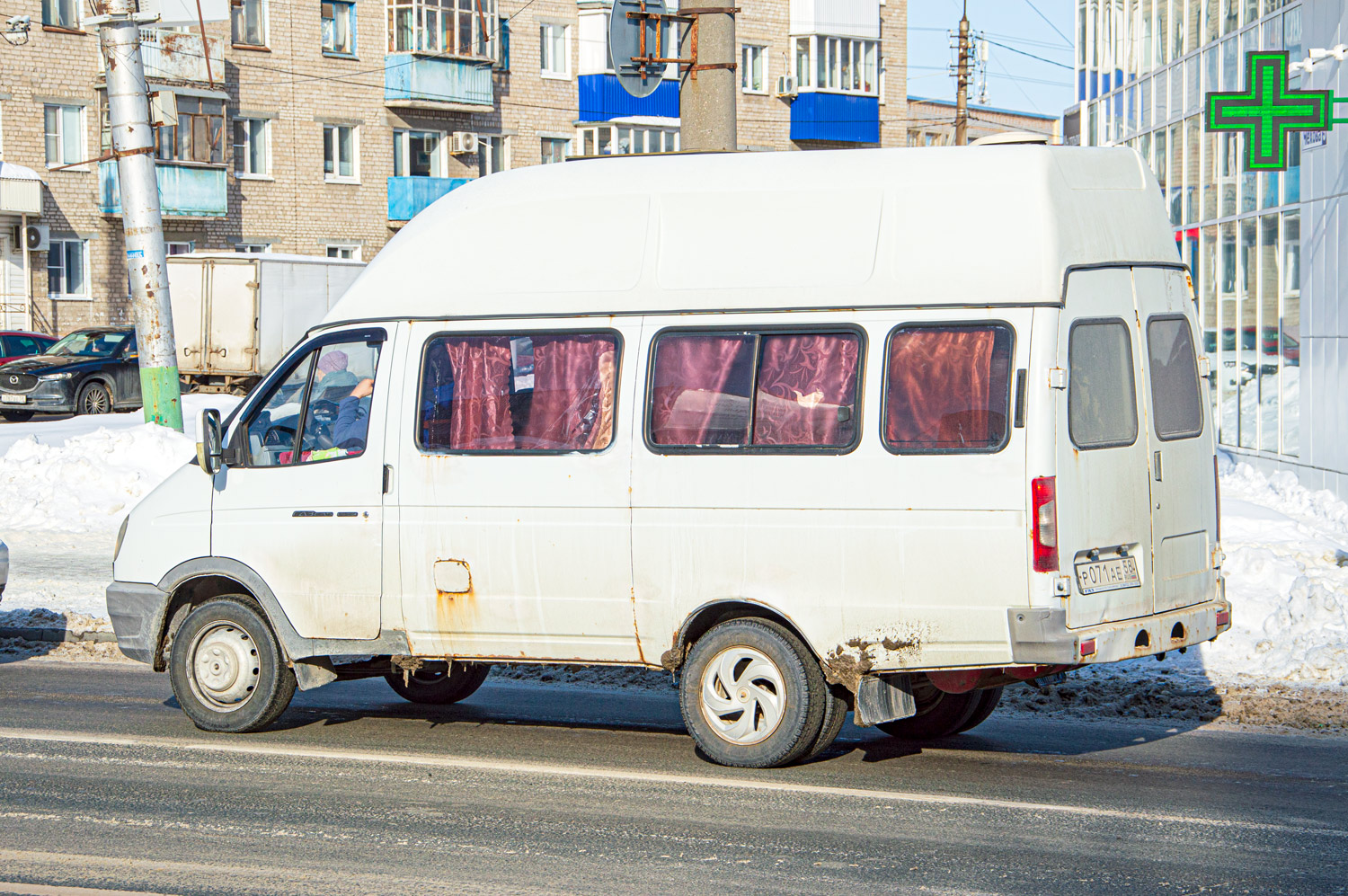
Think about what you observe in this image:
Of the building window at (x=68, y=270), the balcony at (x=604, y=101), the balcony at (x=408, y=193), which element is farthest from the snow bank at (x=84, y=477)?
the balcony at (x=604, y=101)

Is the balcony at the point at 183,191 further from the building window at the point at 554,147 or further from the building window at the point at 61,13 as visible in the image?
the building window at the point at 554,147

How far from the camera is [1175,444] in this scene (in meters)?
7.60

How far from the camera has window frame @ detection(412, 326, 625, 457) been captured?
7.65 m

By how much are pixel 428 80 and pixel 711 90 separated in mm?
38534

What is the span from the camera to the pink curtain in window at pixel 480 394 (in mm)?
7898

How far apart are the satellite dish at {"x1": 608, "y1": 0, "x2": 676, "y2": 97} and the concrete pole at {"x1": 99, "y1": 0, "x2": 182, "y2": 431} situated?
8610mm

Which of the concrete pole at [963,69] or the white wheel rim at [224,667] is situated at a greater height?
the concrete pole at [963,69]

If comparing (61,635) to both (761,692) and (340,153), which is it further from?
(340,153)

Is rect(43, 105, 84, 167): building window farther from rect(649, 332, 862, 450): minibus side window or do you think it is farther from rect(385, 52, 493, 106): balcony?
rect(649, 332, 862, 450): minibus side window

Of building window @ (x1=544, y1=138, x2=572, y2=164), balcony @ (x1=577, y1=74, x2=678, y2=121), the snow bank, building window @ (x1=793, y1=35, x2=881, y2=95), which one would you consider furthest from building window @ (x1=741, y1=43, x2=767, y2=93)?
the snow bank

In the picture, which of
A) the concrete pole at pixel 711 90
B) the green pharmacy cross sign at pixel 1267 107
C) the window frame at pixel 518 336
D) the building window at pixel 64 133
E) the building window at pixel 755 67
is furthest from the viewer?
the building window at pixel 755 67

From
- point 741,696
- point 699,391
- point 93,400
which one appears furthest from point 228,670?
point 93,400

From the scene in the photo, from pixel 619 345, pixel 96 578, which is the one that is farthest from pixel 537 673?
pixel 96 578

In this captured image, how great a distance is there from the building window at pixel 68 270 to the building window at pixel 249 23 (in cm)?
737
